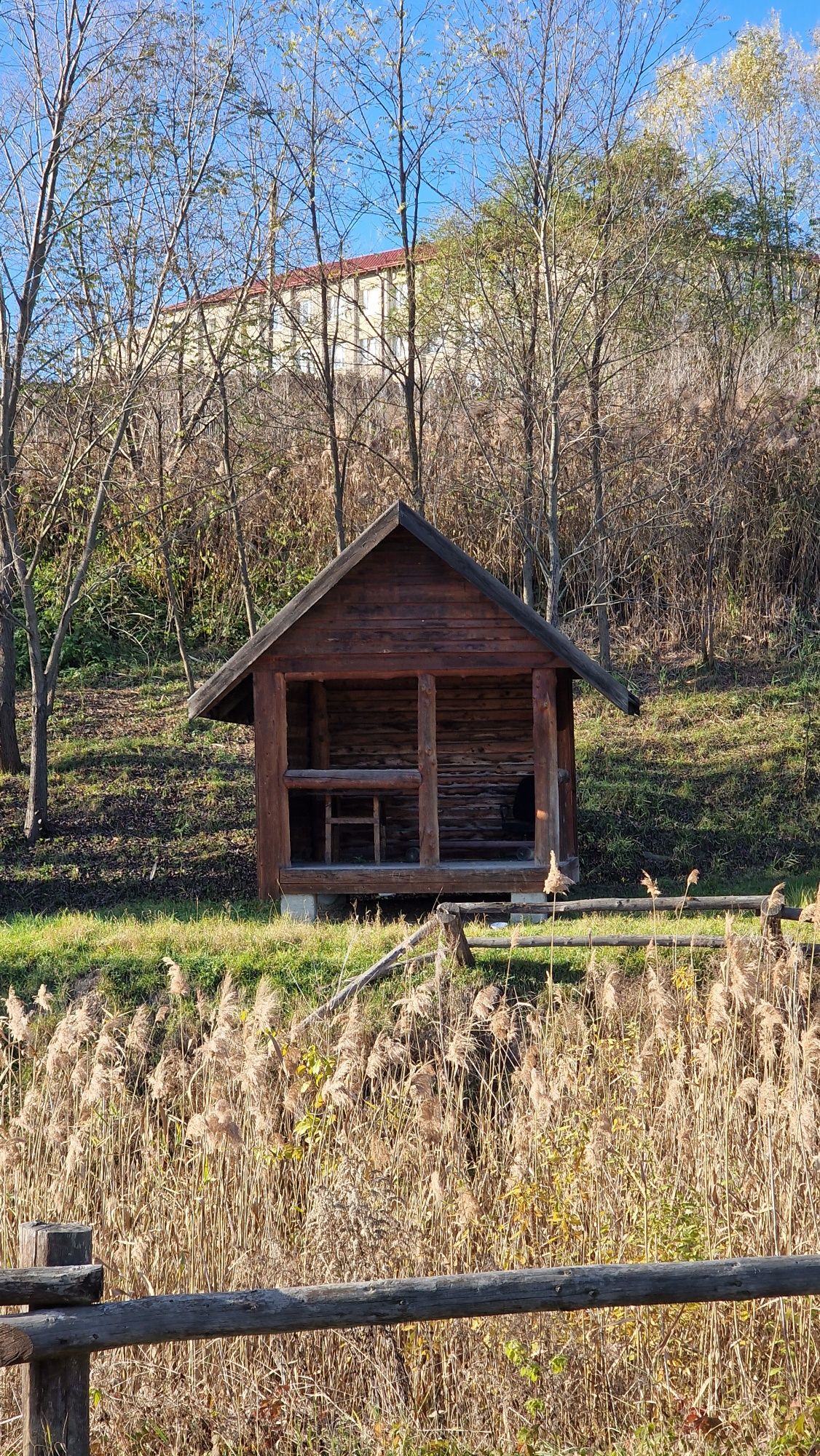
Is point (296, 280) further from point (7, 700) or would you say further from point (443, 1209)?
point (443, 1209)

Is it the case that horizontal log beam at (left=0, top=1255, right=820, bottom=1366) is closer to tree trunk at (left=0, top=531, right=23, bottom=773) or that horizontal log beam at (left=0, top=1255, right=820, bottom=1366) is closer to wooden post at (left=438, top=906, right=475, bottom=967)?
wooden post at (left=438, top=906, right=475, bottom=967)

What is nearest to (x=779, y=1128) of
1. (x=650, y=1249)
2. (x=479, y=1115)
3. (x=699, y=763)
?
(x=650, y=1249)

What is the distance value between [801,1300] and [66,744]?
15143mm

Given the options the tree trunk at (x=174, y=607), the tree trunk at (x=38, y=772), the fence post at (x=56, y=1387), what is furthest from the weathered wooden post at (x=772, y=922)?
the tree trunk at (x=174, y=607)

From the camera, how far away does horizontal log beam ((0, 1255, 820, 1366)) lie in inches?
149

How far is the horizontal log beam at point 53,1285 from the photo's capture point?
12.3 ft

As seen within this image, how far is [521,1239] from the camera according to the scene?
563cm

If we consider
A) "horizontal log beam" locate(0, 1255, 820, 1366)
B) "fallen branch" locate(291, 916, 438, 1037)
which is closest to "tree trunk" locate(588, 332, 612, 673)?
"fallen branch" locate(291, 916, 438, 1037)

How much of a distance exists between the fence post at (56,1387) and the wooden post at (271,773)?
8804mm

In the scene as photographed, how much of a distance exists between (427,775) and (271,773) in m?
1.52

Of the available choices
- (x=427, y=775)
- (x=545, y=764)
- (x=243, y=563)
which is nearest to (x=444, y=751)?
(x=427, y=775)

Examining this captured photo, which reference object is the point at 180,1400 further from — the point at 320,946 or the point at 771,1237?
the point at 320,946

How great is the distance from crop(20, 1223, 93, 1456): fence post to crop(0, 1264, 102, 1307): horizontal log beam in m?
0.04

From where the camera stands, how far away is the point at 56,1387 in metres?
3.88
